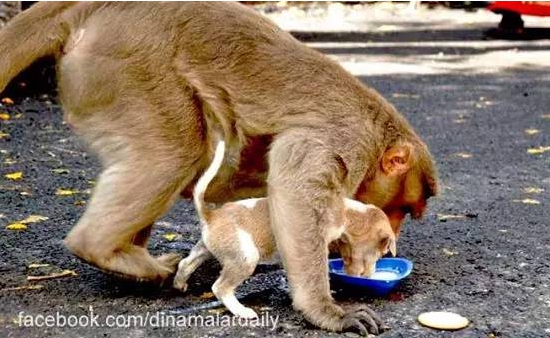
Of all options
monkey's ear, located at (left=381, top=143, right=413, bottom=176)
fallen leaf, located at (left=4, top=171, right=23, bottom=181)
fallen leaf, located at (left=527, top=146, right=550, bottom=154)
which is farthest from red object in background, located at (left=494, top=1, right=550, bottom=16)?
monkey's ear, located at (left=381, top=143, right=413, bottom=176)

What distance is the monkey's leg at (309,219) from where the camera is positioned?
3.73m

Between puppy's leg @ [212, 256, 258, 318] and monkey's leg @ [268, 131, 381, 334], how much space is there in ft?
0.57

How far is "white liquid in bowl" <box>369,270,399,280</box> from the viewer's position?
13.8 ft

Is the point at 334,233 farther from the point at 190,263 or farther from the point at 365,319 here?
the point at 190,263

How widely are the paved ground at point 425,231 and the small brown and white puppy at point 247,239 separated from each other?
0.14 m

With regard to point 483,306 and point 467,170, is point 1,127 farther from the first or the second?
point 483,306

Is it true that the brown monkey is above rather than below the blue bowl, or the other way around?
above

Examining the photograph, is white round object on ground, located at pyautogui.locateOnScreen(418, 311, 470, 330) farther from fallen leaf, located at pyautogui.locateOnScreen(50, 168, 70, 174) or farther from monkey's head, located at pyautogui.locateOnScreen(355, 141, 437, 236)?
fallen leaf, located at pyautogui.locateOnScreen(50, 168, 70, 174)

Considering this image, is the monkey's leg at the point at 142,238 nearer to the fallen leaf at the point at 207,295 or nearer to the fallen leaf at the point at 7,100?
the fallen leaf at the point at 207,295

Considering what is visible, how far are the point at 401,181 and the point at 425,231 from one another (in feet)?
3.25

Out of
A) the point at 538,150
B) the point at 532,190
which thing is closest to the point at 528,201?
the point at 532,190

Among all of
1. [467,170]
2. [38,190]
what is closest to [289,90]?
[38,190]

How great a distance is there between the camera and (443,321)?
377 cm


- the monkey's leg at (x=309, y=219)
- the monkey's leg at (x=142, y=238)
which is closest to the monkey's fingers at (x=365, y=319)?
the monkey's leg at (x=309, y=219)
